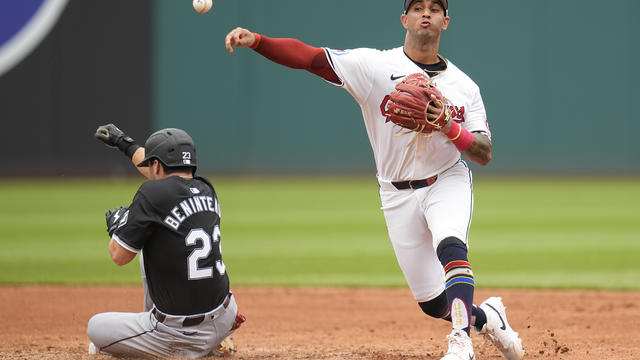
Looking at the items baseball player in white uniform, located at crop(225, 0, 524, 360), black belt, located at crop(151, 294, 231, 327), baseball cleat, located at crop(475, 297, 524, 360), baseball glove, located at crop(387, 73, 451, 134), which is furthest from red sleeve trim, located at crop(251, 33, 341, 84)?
baseball cleat, located at crop(475, 297, 524, 360)

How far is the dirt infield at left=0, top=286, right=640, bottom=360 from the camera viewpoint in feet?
15.4

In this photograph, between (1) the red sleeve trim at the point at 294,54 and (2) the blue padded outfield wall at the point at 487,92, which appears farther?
(2) the blue padded outfield wall at the point at 487,92

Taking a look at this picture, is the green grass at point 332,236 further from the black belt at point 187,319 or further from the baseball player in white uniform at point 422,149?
the black belt at point 187,319

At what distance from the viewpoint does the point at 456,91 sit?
4.32 m

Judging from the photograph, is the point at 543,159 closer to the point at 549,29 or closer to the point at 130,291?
the point at 549,29

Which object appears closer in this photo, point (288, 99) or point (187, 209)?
point (187, 209)

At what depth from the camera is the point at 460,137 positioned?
4.02 meters

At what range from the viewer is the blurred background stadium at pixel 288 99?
57.7 feet

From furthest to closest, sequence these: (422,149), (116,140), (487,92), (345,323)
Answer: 1. (487,92)
2. (345,323)
3. (116,140)
4. (422,149)

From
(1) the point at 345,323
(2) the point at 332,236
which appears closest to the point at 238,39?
(1) the point at 345,323

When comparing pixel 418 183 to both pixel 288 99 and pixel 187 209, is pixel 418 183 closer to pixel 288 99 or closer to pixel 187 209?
pixel 187 209

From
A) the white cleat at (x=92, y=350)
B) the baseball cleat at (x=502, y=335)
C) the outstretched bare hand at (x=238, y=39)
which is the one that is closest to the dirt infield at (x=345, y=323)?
the white cleat at (x=92, y=350)

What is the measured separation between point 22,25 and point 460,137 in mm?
15749

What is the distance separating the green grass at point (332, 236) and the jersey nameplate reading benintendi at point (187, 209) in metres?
3.72
